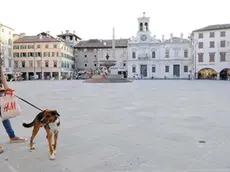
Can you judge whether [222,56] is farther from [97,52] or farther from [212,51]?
[97,52]

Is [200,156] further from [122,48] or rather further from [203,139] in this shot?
[122,48]

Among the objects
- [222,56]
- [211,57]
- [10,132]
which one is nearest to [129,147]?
[10,132]

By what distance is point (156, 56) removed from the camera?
74062 mm

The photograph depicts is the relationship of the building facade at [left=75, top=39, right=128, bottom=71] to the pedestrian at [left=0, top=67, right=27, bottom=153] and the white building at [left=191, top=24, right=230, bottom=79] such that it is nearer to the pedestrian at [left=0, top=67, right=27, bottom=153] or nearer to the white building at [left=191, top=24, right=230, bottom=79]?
the white building at [left=191, top=24, right=230, bottom=79]

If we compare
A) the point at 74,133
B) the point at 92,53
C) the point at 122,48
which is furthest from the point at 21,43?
the point at 74,133

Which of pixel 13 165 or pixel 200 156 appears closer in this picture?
pixel 13 165

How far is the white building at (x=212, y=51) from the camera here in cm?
6006

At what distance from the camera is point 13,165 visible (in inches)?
144

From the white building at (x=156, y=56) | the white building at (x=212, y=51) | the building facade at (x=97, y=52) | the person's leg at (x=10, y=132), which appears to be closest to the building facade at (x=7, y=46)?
the building facade at (x=97, y=52)

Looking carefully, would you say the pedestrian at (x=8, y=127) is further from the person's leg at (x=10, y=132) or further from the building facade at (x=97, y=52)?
the building facade at (x=97, y=52)

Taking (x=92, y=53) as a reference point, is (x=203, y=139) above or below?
below

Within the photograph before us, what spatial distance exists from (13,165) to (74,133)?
1.94 metres

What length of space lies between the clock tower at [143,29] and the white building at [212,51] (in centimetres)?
1362

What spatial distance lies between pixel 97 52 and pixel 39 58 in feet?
57.7
